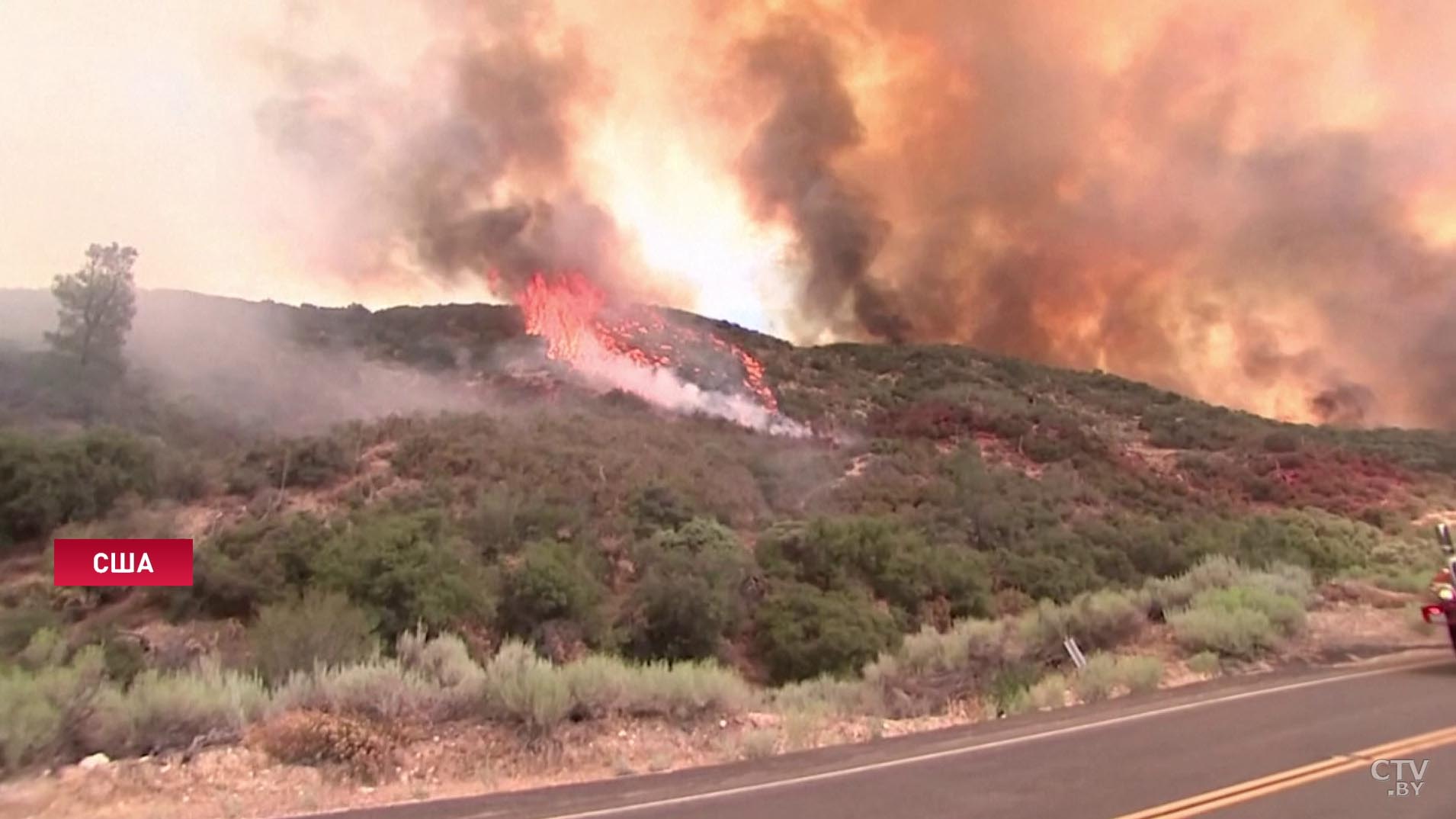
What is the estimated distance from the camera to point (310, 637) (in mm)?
14047

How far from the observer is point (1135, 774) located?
25.3 ft

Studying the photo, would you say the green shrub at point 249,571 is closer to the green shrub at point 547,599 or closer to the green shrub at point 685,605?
the green shrub at point 547,599

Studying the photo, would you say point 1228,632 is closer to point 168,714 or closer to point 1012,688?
point 1012,688

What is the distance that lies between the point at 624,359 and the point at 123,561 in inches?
1549

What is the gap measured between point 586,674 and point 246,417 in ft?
131

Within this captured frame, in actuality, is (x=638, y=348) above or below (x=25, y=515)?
above

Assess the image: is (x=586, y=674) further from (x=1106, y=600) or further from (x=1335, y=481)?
(x=1335, y=481)

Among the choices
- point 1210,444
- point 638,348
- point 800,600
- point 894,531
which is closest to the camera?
point 800,600

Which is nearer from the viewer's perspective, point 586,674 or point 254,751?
point 254,751

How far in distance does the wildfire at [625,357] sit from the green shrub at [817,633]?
32.4 meters

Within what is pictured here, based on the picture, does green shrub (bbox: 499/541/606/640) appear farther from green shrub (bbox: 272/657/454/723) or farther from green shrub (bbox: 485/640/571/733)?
green shrub (bbox: 272/657/454/723)

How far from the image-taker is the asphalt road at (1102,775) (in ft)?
22.3

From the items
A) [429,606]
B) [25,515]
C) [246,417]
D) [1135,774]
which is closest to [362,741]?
[1135,774]

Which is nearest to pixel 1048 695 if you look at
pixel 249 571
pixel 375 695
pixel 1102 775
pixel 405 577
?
pixel 1102 775
